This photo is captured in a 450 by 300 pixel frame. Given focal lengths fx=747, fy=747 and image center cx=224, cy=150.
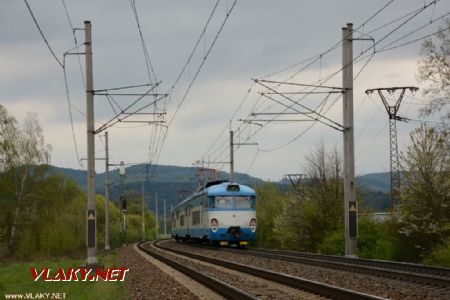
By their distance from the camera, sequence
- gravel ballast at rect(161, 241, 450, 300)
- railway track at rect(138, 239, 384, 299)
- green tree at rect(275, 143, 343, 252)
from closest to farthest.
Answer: railway track at rect(138, 239, 384, 299), gravel ballast at rect(161, 241, 450, 300), green tree at rect(275, 143, 343, 252)

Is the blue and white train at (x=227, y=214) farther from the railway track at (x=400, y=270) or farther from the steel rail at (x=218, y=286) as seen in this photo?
the steel rail at (x=218, y=286)

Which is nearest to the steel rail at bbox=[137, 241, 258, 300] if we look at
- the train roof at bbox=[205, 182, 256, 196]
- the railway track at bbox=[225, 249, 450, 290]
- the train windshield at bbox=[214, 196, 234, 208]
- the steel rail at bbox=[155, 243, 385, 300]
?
the steel rail at bbox=[155, 243, 385, 300]

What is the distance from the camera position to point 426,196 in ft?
88.4

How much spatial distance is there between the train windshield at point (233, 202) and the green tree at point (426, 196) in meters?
14.0

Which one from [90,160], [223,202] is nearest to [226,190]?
[223,202]

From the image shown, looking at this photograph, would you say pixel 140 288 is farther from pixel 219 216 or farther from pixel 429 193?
pixel 219 216

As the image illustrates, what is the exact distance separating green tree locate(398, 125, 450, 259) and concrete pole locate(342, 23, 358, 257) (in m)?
2.15

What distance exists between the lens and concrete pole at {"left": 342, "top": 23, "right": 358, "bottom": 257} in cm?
2973

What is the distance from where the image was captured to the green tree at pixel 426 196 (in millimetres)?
26453

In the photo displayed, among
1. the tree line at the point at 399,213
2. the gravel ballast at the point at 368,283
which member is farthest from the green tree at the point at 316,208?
the gravel ballast at the point at 368,283

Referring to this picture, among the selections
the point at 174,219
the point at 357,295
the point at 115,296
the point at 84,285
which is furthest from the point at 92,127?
the point at 174,219

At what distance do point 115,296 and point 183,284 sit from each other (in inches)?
154

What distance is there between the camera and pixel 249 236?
136 ft

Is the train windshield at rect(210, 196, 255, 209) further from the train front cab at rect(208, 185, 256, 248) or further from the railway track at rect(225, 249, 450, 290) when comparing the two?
the railway track at rect(225, 249, 450, 290)
